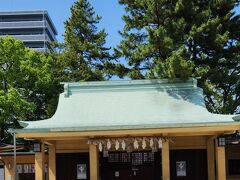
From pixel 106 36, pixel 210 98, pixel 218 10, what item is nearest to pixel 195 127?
pixel 210 98

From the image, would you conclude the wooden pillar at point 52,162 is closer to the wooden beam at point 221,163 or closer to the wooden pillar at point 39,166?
the wooden pillar at point 39,166

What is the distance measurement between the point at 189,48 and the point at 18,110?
440 inches

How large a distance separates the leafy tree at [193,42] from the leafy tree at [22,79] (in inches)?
229

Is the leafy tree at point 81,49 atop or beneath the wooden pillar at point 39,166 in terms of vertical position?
atop

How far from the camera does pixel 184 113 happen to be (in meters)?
20.4

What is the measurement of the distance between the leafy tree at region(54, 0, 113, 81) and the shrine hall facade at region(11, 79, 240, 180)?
9.83 meters

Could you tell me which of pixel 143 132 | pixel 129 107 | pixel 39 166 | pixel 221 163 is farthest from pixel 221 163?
pixel 39 166

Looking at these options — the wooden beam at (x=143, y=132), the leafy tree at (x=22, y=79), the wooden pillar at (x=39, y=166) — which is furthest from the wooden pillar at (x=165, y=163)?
the leafy tree at (x=22, y=79)

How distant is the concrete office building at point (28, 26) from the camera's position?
368 ft

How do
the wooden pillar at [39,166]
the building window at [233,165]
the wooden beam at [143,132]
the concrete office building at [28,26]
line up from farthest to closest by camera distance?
the concrete office building at [28,26], the building window at [233,165], the wooden pillar at [39,166], the wooden beam at [143,132]

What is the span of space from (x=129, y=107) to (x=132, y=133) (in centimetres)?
288

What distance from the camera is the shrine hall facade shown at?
60.4 feet

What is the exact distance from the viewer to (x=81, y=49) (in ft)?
117

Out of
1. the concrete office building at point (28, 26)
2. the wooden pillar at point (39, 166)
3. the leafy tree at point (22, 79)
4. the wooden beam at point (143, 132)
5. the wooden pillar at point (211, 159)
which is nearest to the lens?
the wooden beam at point (143, 132)
